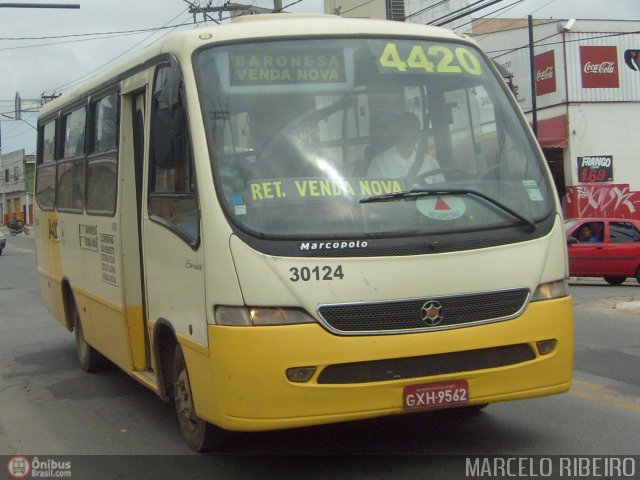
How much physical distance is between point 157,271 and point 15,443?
1.77 meters

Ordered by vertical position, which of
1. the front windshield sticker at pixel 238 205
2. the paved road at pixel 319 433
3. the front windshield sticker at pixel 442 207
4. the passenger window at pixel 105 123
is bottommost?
the paved road at pixel 319 433

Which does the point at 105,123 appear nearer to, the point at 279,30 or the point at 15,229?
the point at 279,30

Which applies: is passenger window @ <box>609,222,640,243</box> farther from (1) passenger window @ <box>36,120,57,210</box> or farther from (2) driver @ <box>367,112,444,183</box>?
(2) driver @ <box>367,112,444,183</box>

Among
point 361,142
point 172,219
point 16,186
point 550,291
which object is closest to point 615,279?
point 550,291

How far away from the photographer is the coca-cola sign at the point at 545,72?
3038cm

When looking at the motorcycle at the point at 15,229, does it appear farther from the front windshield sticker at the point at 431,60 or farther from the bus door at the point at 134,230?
the front windshield sticker at the point at 431,60

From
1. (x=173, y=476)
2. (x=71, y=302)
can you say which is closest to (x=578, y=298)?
(x=71, y=302)

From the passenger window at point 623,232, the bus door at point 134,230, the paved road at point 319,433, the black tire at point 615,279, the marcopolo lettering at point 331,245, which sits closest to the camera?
the marcopolo lettering at point 331,245

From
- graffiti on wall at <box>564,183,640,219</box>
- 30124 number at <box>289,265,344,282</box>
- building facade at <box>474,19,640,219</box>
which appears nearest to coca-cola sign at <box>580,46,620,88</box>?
building facade at <box>474,19,640,219</box>

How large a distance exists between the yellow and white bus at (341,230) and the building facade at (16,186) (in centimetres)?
7996

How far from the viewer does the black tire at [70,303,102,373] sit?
9164 millimetres

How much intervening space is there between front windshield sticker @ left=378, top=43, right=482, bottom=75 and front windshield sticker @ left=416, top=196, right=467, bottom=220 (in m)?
0.97

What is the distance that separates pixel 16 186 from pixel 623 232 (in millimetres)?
78691

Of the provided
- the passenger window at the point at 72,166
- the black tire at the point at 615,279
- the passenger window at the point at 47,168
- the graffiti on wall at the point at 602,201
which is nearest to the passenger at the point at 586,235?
the black tire at the point at 615,279
